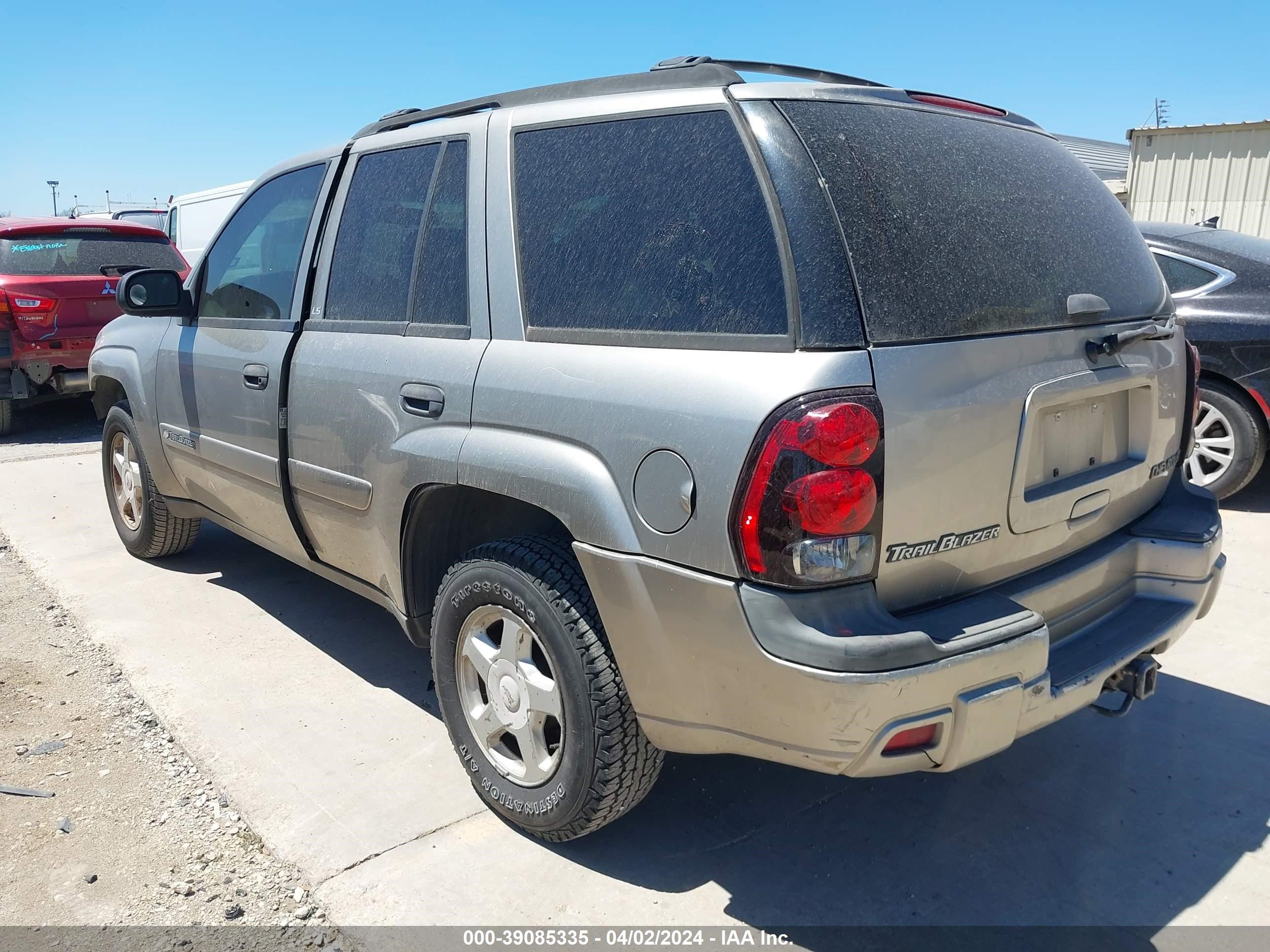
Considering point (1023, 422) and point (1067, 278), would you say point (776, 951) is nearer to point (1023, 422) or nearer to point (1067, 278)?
point (1023, 422)

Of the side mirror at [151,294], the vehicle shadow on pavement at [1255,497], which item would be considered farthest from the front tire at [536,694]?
the vehicle shadow on pavement at [1255,497]

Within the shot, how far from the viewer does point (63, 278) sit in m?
8.72

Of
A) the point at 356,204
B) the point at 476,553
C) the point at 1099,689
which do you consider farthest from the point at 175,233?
the point at 1099,689

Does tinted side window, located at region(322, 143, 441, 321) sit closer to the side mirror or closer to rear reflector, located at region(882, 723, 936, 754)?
the side mirror

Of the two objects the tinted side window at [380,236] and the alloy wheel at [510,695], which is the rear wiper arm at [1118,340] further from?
the tinted side window at [380,236]

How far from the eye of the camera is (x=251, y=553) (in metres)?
5.61

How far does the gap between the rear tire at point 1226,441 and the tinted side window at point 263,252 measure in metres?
5.02

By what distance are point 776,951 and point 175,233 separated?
18.5 meters

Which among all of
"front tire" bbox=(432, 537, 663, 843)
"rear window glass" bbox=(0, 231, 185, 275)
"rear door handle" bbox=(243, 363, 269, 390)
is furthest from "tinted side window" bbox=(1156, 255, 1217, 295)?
"rear window glass" bbox=(0, 231, 185, 275)

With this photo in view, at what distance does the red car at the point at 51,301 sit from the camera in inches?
335

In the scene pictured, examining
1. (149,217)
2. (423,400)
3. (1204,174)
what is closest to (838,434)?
(423,400)

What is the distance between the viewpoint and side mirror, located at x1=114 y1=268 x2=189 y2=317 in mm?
4203

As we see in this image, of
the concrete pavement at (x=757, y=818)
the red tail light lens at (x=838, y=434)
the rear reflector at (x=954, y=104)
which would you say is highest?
the rear reflector at (x=954, y=104)

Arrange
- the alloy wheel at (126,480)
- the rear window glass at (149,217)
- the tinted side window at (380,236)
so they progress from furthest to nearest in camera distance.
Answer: the rear window glass at (149,217) → the alloy wheel at (126,480) → the tinted side window at (380,236)
